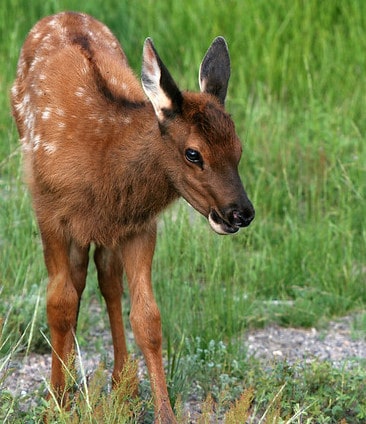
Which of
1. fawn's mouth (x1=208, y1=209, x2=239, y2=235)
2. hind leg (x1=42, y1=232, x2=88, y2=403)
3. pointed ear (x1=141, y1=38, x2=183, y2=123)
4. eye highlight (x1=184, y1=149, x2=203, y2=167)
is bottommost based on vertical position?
hind leg (x1=42, y1=232, x2=88, y2=403)

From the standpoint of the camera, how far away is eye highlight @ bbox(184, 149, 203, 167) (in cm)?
584

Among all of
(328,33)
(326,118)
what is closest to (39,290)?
(326,118)

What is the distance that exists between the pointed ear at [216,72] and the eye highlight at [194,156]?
43 centimetres

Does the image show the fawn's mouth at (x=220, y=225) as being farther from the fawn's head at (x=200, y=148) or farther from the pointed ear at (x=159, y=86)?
the pointed ear at (x=159, y=86)

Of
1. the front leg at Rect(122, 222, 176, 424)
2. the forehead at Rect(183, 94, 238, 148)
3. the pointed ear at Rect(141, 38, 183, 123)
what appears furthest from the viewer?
the front leg at Rect(122, 222, 176, 424)

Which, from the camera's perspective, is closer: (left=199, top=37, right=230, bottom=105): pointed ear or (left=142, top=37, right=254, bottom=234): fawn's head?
(left=142, top=37, right=254, bottom=234): fawn's head

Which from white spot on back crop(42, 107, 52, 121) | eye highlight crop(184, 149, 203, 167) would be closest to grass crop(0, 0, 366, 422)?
white spot on back crop(42, 107, 52, 121)

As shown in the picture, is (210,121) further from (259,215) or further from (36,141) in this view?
(259,215)

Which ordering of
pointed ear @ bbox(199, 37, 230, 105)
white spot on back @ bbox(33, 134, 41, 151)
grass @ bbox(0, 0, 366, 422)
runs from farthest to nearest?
grass @ bbox(0, 0, 366, 422)
white spot on back @ bbox(33, 134, 41, 151)
pointed ear @ bbox(199, 37, 230, 105)

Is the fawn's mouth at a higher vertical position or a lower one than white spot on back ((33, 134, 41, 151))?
lower

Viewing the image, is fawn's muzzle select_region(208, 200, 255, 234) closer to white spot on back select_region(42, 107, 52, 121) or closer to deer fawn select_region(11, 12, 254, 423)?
deer fawn select_region(11, 12, 254, 423)

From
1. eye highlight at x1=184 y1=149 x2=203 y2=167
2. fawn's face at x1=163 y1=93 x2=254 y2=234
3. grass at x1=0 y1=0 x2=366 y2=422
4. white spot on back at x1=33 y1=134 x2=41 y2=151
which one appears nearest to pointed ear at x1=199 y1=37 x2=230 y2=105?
fawn's face at x1=163 y1=93 x2=254 y2=234

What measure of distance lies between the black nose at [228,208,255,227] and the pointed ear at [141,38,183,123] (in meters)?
0.63

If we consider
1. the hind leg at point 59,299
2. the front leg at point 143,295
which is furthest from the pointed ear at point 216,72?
the hind leg at point 59,299
